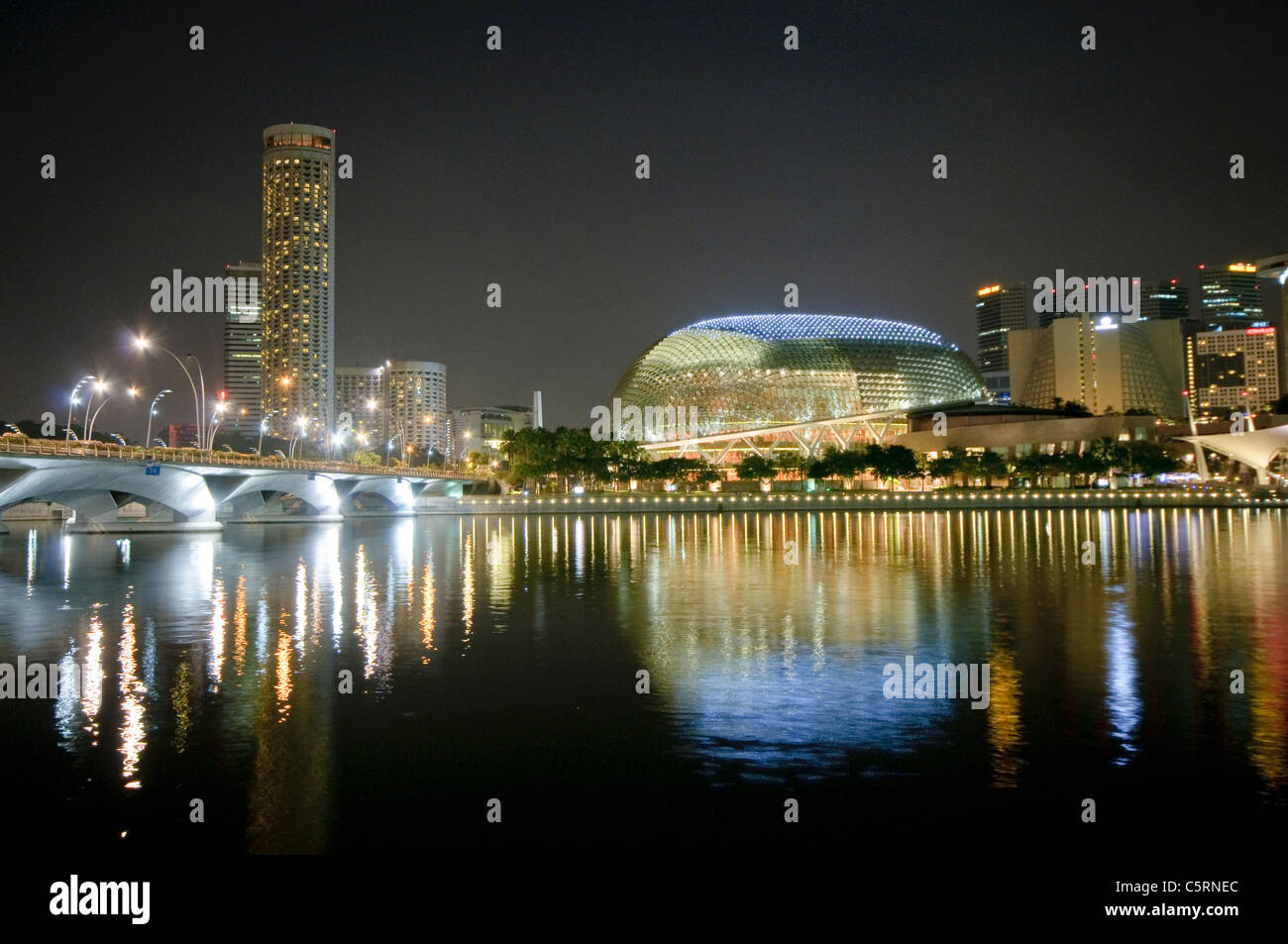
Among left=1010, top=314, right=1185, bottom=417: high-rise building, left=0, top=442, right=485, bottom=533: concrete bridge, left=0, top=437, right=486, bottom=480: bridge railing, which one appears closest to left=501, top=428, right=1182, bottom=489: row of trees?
left=0, top=442, right=485, bottom=533: concrete bridge

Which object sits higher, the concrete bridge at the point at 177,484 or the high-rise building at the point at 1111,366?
the high-rise building at the point at 1111,366

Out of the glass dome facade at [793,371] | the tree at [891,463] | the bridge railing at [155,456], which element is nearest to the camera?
the bridge railing at [155,456]

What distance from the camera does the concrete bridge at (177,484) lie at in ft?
156

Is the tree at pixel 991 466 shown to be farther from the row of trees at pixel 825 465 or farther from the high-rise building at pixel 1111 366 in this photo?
the high-rise building at pixel 1111 366

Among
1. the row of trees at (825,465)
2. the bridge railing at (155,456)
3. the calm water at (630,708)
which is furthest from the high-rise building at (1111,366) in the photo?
the calm water at (630,708)

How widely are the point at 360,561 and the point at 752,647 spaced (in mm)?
24365

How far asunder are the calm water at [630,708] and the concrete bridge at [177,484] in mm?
20816

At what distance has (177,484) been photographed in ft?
203

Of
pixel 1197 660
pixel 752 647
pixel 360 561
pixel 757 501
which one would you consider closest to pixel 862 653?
pixel 752 647

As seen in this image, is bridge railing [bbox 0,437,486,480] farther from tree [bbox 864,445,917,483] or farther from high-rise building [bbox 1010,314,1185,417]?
high-rise building [bbox 1010,314,1185,417]

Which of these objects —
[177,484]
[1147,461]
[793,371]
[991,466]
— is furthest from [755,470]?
[177,484]

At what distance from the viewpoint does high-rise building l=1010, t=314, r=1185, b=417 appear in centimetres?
17312

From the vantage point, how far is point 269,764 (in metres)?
10.6

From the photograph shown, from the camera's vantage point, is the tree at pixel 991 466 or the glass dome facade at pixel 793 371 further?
the glass dome facade at pixel 793 371
